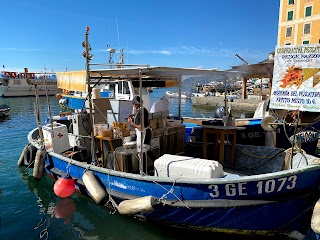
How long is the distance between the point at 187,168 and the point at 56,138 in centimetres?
476

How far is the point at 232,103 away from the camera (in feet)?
113

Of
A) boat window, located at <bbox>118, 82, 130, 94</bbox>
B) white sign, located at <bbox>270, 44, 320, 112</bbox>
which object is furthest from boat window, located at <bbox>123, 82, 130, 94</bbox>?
white sign, located at <bbox>270, 44, 320, 112</bbox>

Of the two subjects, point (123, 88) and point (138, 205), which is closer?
point (138, 205)

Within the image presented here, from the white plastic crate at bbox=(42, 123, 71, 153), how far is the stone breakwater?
73.1ft

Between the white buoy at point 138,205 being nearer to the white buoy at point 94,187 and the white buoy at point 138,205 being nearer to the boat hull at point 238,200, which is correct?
the boat hull at point 238,200

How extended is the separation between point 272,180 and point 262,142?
614 centimetres

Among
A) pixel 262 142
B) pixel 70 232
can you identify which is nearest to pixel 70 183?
pixel 70 232

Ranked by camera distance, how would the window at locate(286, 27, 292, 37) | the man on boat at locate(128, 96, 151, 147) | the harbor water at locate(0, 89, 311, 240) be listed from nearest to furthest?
the harbor water at locate(0, 89, 311, 240) < the man on boat at locate(128, 96, 151, 147) < the window at locate(286, 27, 292, 37)

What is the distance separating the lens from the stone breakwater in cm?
3244

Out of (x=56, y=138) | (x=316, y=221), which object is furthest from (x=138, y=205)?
(x=56, y=138)

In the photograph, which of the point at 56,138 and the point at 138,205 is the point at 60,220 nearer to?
the point at 56,138

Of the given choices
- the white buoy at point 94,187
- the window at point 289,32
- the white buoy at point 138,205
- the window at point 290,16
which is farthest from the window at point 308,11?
the white buoy at point 138,205

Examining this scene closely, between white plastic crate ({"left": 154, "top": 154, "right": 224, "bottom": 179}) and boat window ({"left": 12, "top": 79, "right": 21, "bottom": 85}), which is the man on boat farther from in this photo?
boat window ({"left": 12, "top": 79, "right": 21, "bottom": 85})

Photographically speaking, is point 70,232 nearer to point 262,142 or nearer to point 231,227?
point 231,227
